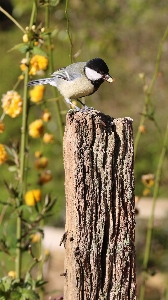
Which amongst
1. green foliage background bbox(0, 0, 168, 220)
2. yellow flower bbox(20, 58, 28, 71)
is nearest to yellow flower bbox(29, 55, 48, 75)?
yellow flower bbox(20, 58, 28, 71)

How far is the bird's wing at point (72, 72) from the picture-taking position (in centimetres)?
180

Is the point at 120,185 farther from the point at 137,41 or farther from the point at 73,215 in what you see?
the point at 137,41

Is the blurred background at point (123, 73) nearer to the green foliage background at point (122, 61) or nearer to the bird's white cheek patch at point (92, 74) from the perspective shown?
the green foliage background at point (122, 61)

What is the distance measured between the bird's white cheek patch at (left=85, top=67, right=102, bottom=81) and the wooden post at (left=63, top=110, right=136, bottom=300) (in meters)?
0.41

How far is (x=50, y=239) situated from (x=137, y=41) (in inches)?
126

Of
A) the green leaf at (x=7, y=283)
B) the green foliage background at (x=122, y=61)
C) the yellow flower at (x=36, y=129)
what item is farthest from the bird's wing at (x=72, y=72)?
the green foliage background at (x=122, y=61)

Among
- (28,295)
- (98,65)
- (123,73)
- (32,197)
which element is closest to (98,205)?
(28,295)

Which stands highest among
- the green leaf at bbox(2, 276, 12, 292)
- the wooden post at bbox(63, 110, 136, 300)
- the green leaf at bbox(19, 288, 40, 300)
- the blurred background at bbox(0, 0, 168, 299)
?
the blurred background at bbox(0, 0, 168, 299)

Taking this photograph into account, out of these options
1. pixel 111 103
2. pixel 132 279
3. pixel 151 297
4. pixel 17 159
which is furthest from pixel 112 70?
pixel 132 279

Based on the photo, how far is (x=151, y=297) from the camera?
3373 millimetres

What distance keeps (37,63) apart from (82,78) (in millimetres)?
220

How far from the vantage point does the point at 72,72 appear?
6.01ft

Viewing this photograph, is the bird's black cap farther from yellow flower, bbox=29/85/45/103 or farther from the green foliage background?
the green foliage background

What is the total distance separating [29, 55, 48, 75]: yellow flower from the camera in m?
1.91
